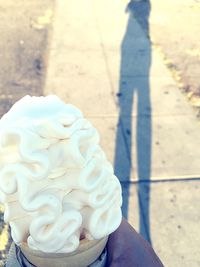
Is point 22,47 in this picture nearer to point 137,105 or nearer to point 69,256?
point 137,105

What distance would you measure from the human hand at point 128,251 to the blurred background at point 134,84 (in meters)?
1.36

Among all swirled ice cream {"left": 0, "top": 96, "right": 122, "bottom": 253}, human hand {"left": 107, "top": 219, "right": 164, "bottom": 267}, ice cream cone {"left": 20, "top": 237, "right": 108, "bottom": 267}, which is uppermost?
swirled ice cream {"left": 0, "top": 96, "right": 122, "bottom": 253}

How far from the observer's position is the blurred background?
393 cm

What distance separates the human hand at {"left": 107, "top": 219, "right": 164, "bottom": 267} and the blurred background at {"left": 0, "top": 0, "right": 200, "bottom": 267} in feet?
4.46

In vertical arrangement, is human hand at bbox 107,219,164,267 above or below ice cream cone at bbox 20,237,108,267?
below

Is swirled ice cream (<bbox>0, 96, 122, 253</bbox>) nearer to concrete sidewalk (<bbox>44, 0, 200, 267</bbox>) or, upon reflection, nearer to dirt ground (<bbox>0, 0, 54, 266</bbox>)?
concrete sidewalk (<bbox>44, 0, 200, 267</bbox>)

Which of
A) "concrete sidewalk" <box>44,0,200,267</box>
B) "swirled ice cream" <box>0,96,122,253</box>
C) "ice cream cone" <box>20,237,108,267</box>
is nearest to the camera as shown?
"swirled ice cream" <box>0,96,122,253</box>

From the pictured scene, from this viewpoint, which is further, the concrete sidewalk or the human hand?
the concrete sidewalk

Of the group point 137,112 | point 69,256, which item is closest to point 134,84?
point 137,112

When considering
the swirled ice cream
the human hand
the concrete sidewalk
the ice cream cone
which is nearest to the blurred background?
the concrete sidewalk

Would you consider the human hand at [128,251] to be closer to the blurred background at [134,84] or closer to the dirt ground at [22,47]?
the blurred background at [134,84]

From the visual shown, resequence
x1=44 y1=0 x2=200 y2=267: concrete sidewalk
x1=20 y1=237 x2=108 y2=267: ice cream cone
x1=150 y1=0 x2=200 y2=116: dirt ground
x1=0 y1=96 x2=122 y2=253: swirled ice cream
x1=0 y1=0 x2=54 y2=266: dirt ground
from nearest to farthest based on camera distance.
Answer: x1=0 y1=96 x2=122 y2=253: swirled ice cream
x1=20 y1=237 x2=108 y2=267: ice cream cone
x1=44 y1=0 x2=200 y2=267: concrete sidewalk
x1=0 y1=0 x2=54 y2=266: dirt ground
x1=150 y1=0 x2=200 y2=116: dirt ground

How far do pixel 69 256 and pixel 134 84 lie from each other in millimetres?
3770

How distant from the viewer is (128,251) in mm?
2205
